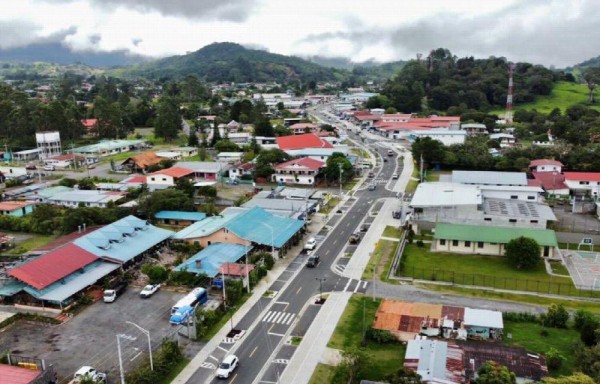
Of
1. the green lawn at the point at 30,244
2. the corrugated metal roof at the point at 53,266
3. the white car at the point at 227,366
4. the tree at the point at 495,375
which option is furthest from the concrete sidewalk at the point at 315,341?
the green lawn at the point at 30,244

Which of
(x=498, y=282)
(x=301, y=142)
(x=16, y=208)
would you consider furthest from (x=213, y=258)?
(x=301, y=142)

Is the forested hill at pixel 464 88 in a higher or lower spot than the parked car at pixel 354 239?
higher

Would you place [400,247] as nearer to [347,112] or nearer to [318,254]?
[318,254]

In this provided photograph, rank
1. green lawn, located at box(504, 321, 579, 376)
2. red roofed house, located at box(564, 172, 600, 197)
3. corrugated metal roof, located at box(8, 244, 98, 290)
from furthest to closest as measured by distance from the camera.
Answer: red roofed house, located at box(564, 172, 600, 197) → corrugated metal roof, located at box(8, 244, 98, 290) → green lawn, located at box(504, 321, 579, 376)

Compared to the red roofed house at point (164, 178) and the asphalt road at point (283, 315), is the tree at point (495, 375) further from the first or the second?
the red roofed house at point (164, 178)

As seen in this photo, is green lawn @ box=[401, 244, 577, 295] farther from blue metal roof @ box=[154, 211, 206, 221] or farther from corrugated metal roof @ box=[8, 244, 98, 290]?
corrugated metal roof @ box=[8, 244, 98, 290]

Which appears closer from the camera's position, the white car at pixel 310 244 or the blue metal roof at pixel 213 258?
the blue metal roof at pixel 213 258

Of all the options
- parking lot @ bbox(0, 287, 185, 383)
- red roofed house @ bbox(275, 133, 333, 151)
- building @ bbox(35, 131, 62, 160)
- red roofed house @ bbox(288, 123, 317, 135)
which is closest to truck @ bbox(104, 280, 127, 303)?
parking lot @ bbox(0, 287, 185, 383)
